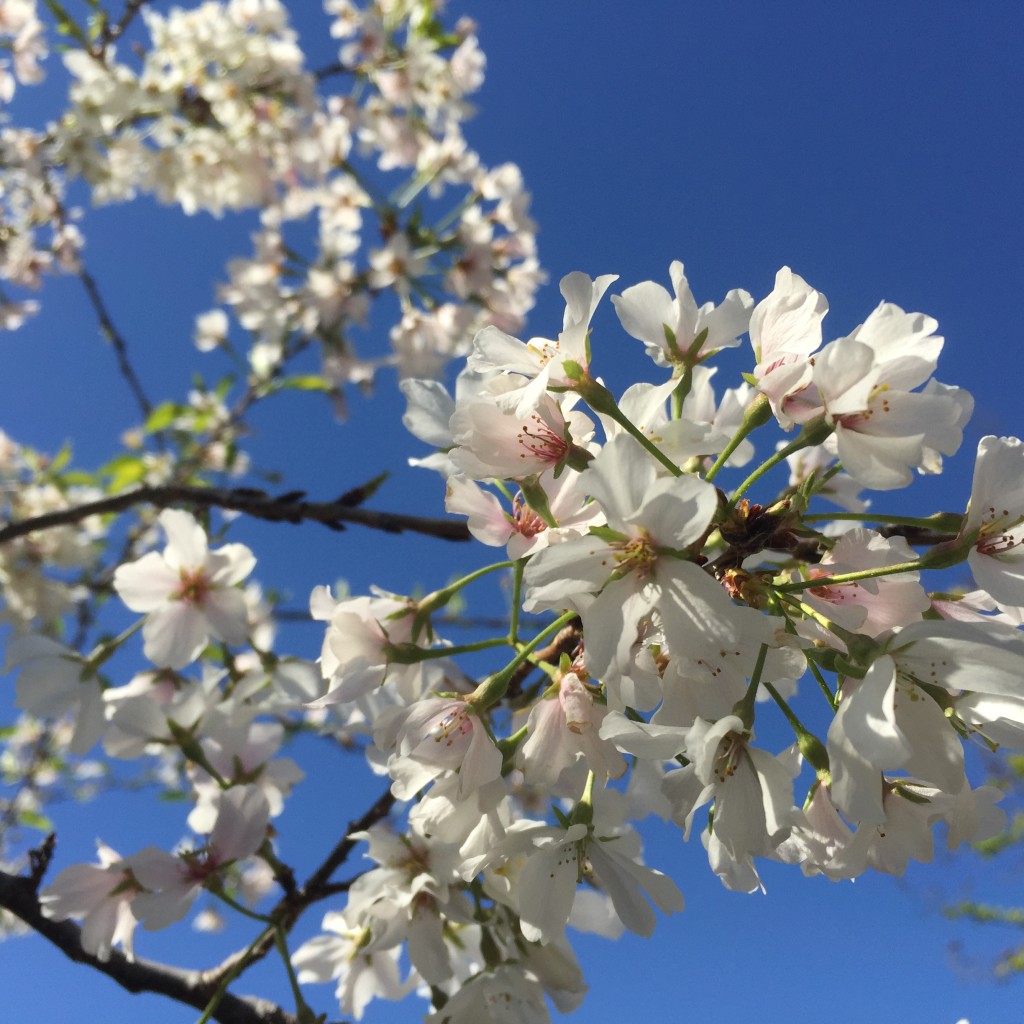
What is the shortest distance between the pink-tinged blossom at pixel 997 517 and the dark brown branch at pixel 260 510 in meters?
0.80

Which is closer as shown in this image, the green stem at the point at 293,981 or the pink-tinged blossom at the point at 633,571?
the pink-tinged blossom at the point at 633,571

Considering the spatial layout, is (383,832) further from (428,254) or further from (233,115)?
(233,115)

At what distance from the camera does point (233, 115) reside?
4355 millimetres

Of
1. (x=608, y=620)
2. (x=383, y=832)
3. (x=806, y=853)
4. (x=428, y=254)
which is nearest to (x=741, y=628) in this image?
(x=608, y=620)

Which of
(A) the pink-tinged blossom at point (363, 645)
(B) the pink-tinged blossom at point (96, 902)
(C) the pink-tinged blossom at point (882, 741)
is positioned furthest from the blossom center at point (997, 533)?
(B) the pink-tinged blossom at point (96, 902)

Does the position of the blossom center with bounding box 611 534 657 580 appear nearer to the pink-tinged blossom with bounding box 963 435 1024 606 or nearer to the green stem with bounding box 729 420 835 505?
the green stem with bounding box 729 420 835 505

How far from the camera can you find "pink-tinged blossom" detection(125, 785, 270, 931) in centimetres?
136

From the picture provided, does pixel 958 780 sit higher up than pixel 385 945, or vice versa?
pixel 385 945

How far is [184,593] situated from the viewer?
1.66 metres

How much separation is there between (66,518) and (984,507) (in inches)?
79.1

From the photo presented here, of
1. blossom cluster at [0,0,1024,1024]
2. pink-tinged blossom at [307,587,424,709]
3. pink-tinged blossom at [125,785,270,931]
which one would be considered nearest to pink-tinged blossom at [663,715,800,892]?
blossom cluster at [0,0,1024,1024]

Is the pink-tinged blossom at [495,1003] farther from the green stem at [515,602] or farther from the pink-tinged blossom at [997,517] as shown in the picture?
the pink-tinged blossom at [997,517]

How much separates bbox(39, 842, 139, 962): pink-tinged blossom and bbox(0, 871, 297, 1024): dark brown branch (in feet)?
0.35

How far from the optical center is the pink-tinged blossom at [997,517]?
35.1 inches
